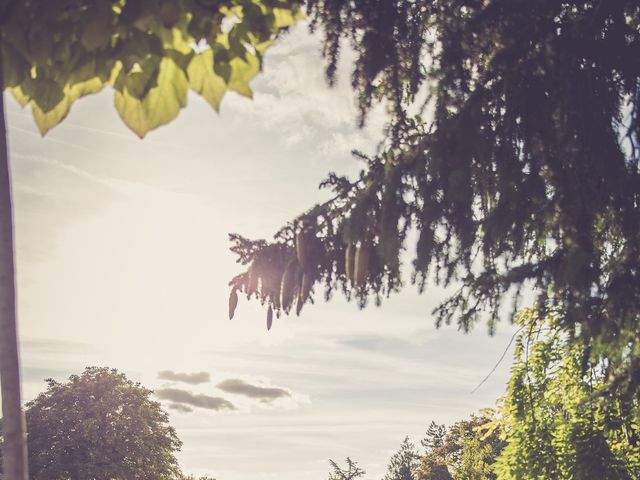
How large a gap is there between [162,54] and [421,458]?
47499 millimetres

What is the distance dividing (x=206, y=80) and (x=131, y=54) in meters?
Result: 0.27

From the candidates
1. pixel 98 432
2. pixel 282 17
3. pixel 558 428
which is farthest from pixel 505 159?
pixel 98 432

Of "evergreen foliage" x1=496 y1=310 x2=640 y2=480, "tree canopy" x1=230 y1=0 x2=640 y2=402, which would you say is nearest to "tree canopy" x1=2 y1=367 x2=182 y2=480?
"evergreen foliage" x1=496 y1=310 x2=640 y2=480

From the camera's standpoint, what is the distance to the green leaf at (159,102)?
2.13m

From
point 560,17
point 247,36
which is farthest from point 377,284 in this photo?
point 247,36

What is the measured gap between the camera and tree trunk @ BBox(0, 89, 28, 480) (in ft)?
5.71

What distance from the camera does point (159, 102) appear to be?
7.01ft

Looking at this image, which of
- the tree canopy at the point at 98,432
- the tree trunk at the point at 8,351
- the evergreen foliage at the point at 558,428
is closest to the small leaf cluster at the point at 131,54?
the tree trunk at the point at 8,351

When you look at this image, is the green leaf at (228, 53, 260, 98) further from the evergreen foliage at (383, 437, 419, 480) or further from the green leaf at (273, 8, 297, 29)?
the evergreen foliage at (383, 437, 419, 480)

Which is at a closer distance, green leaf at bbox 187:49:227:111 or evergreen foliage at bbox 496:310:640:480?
green leaf at bbox 187:49:227:111

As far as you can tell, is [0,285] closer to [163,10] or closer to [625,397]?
[163,10]

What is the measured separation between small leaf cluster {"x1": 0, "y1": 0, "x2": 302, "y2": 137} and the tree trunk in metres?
0.28

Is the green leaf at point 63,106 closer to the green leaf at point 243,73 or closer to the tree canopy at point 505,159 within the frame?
the green leaf at point 243,73

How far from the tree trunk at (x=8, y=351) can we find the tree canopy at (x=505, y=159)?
2299 mm
